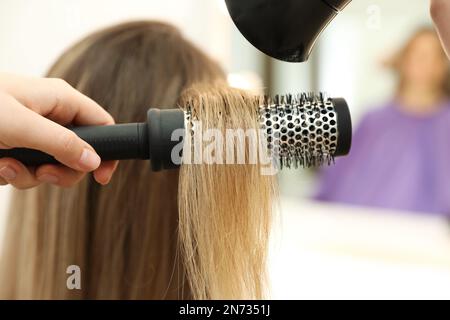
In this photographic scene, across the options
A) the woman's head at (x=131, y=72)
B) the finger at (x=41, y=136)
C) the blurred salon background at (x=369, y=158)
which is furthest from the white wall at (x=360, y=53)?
the finger at (x=41, y=136)

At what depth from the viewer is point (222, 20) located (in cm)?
136

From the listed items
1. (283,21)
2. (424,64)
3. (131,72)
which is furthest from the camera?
(424,64)

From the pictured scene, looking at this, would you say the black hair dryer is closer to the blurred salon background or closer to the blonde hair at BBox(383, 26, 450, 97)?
the blurred salon background

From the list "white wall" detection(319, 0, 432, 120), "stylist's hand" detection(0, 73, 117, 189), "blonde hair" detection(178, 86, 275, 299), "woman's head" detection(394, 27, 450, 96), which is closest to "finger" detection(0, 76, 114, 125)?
"stylist's hand" detection(0, 73, 117, 189)

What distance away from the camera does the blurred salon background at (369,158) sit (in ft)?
4.26

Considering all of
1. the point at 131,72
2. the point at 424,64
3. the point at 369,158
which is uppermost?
the point at 424,64

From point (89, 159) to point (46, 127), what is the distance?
0.04 meters

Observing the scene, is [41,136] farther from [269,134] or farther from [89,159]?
[269,134]

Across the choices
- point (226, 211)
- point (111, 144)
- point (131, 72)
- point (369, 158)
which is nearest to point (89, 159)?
point (111, 144)

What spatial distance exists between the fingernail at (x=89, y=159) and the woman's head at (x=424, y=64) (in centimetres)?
148

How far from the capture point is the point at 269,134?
418 mm

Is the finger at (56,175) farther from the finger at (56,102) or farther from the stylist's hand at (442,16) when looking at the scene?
the stylist's hand at (442,16)

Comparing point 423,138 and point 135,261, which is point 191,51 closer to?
point 135,261

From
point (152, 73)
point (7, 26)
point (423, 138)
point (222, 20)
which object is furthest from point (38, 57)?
point (423, 138)
